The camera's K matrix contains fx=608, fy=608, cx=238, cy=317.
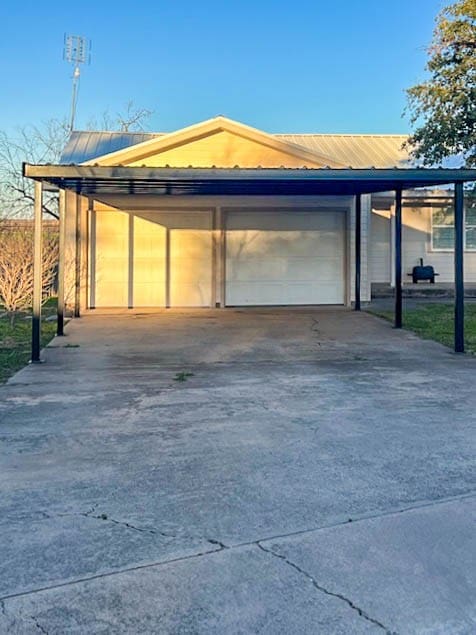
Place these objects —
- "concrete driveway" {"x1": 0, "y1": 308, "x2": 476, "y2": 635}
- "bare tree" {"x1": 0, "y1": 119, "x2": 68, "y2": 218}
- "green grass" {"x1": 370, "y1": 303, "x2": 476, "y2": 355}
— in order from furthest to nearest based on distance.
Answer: "bare tree" {"x1": 0, "y1": 119, "x2": 68, "y2": 218}
"green grass" {"x1": 370, "y1": 303, "x2": 476, "y2": 355}
"concrete driveway" {"x1": 0, "y1": 308, "x2": 476, "y2": 635}

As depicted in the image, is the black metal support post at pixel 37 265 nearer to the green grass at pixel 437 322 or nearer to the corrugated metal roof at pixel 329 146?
the green grass at pixel 437 322

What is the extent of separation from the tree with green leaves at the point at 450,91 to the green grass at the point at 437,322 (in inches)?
145

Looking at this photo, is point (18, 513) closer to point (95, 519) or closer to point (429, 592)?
point (95, 519)

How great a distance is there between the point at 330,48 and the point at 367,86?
2.63 meters

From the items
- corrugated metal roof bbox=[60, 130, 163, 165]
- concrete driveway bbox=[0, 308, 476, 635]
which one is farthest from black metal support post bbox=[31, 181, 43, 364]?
corrugated metal roof bbox=[60, 130, 163, 165]

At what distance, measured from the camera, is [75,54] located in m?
30.0

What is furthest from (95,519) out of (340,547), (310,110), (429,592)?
(310,110)

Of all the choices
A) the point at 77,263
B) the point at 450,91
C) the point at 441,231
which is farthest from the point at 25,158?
the point at 450,91

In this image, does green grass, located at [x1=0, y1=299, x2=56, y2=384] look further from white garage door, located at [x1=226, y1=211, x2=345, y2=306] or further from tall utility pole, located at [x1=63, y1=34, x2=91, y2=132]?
tall utility pole, located at [x1=63, y1=34, x2=91, y2=132]

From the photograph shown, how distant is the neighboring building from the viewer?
1512cm

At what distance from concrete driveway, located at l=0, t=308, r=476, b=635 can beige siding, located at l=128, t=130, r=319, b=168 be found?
27.6 feet

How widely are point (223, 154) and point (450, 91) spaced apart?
556 centimetres

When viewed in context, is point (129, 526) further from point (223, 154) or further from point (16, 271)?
point (223, 154)

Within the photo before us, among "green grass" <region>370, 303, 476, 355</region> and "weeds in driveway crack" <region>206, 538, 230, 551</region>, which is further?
"green grass" <region>370, 303, 476, 355</region>
